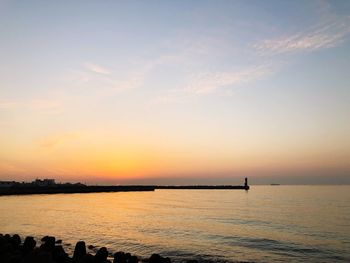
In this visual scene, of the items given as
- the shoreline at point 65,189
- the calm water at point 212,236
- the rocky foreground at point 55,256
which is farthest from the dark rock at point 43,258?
the shoreline at point 65,189

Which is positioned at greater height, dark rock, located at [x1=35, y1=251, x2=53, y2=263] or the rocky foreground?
dark rock, located at [x1=35, y1=251, x2=53, y2=263]

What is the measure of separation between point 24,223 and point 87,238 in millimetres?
13766

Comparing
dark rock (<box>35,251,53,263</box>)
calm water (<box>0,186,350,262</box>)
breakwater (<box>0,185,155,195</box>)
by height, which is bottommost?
calm water (<box>0,186,350,262</box>)

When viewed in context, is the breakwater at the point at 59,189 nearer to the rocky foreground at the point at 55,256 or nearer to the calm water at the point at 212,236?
the calm water at the point at 212,236

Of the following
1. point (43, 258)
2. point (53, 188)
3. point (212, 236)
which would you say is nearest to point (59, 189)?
point (53, 188)

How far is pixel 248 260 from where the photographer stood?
2297cm

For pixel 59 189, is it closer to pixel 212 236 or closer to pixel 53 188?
pixel 53 188

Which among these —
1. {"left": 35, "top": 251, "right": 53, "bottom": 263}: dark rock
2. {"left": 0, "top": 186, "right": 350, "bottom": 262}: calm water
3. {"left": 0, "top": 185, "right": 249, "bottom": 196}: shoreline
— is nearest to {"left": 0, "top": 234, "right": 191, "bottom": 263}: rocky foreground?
{"left": 35, "top": 251, "right": 53, "bottom": 263}: dark rock

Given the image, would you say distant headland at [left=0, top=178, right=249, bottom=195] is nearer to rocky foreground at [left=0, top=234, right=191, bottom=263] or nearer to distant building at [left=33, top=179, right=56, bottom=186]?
distant building at [left=33, top=179, right=56, bottom=186]

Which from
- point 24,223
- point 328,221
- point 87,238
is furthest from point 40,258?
point 328,221

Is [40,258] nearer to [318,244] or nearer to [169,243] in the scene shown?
[169,243]

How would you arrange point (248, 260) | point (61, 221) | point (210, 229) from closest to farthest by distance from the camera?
point (248, 260), point (210, 229), point (61, 221)

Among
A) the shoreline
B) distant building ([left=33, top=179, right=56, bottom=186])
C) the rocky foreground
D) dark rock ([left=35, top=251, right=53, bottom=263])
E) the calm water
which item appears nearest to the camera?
dark rock ([left=35, top=251, right=53, bottom=263])

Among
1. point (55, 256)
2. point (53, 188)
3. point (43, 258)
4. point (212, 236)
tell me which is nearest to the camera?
point (43, 258)
